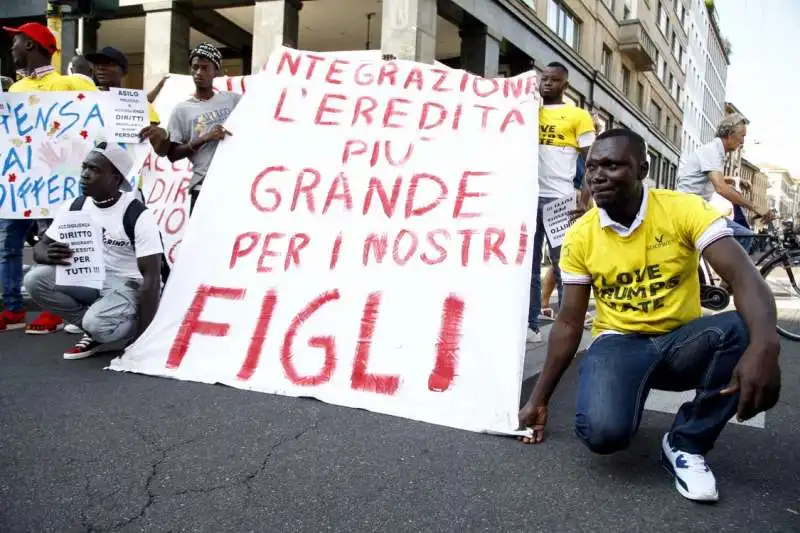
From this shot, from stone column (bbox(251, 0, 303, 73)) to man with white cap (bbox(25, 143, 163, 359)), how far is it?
9171mm

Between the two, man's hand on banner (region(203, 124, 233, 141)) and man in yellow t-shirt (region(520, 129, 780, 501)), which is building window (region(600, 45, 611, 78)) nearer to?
man's hand on banner (region(203, 124, 233, 141))

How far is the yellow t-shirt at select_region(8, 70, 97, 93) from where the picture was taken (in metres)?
4.54

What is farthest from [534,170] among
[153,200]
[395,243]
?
[153,200]

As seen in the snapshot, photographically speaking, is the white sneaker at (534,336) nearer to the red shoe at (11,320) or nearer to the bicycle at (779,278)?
the bicycle at (779,278)

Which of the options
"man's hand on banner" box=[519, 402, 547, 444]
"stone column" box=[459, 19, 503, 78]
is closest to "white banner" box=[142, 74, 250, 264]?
"man's hand on banner" box=[519, 402, 547, 444]

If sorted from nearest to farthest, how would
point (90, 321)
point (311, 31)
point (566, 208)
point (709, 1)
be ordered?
point (90, 321) < point (566, 208) < point (311, 31) < point (709, 1)

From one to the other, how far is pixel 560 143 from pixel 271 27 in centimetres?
969

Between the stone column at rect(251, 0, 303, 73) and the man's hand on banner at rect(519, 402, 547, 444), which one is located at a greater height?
the stone column at rect(251, 0, 303, 73)

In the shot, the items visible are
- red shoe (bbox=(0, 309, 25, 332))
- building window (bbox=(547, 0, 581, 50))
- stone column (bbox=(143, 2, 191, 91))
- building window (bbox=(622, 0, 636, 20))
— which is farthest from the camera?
building window (bbox=(622, 0, 636, 20))

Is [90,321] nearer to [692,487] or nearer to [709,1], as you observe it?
[692,487]

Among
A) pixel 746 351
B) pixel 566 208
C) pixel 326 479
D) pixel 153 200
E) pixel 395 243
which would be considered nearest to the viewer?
pixel 746 351

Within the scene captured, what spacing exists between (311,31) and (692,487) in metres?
15.5

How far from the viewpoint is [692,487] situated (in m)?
2.11

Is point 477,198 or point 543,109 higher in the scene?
point 543,109
